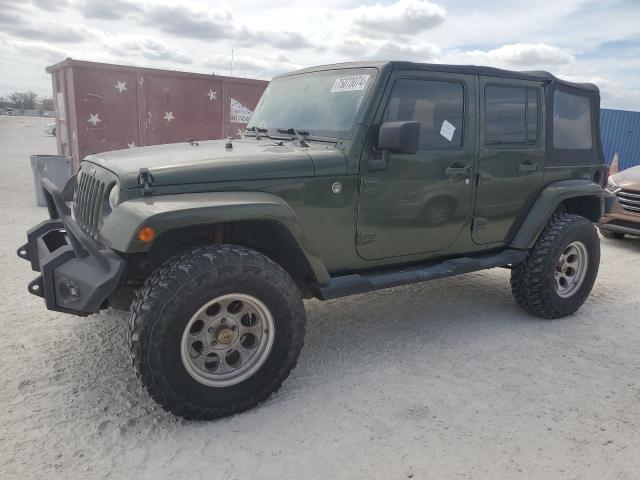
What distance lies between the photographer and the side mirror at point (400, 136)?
10.1 ft

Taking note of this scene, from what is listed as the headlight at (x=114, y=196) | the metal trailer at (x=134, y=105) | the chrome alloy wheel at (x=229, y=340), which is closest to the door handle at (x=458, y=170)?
the chrome alloy wheel at (x=229, y=340)

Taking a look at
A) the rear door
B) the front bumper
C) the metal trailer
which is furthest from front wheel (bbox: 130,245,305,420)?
the metal trailer

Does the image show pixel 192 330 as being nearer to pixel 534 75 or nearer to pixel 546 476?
pixel 546 476

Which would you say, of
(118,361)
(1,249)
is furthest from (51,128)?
(118,361)

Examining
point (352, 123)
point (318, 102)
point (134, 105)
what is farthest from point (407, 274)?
point (134, 105)

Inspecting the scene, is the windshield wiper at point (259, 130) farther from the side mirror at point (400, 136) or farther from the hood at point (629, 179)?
the hood at point (629, 179)

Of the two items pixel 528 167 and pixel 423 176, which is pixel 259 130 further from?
pixel 528 167

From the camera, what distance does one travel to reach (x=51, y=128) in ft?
107

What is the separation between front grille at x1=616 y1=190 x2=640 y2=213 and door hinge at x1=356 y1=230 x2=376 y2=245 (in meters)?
5.50

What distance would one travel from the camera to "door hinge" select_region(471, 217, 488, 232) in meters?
4.02

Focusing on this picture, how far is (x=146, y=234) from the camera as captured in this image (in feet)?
8.35

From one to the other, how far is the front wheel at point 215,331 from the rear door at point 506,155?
182cm

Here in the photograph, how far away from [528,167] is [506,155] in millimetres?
268

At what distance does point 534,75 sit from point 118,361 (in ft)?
12.2
